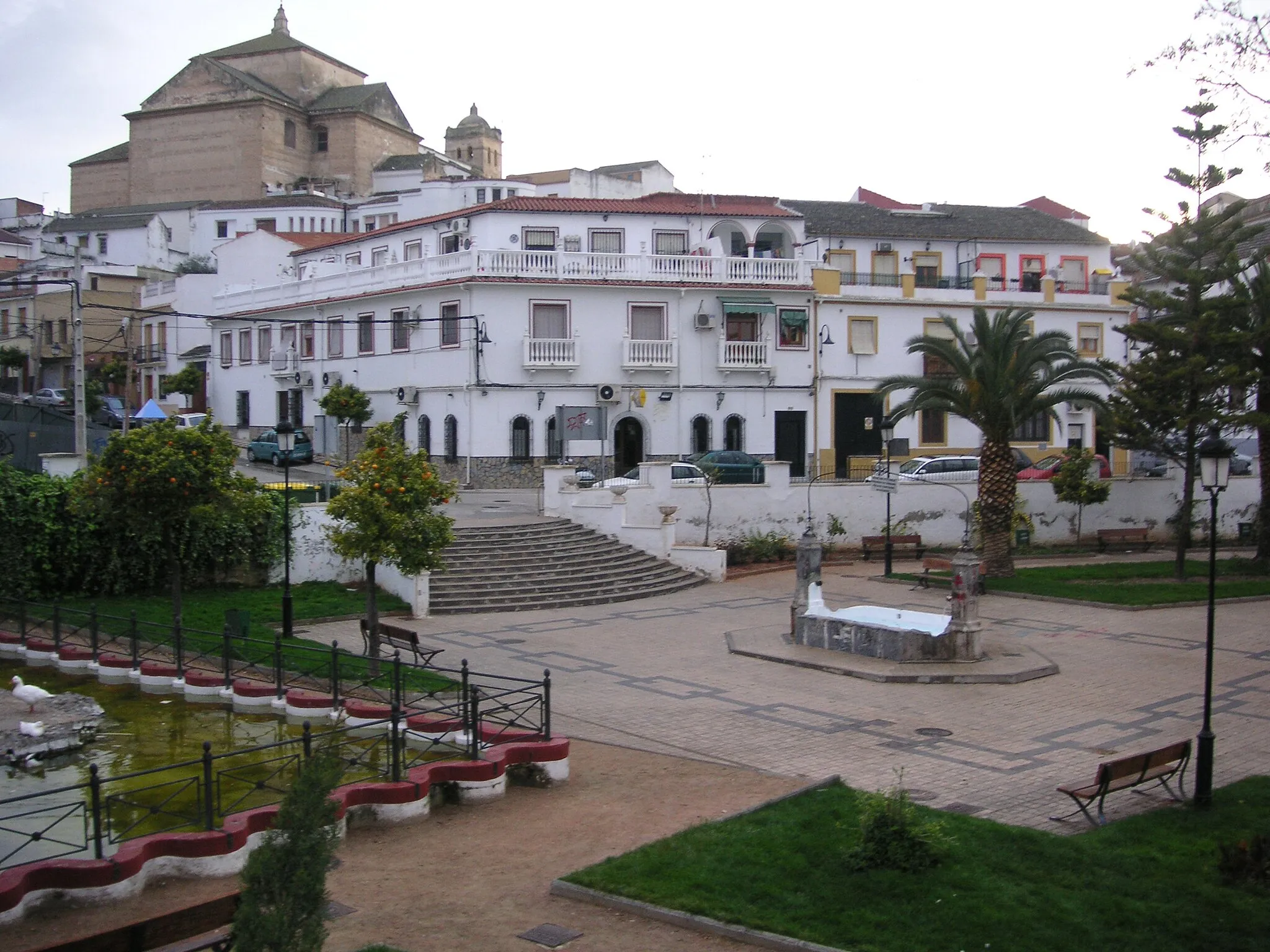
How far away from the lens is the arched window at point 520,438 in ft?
120

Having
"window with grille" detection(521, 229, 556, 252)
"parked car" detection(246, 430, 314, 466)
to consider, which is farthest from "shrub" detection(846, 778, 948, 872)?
"parked car" detection(246, 430, 314, 466)

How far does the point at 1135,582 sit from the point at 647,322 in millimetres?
18142

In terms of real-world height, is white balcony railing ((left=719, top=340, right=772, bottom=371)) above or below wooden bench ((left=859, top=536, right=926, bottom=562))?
above

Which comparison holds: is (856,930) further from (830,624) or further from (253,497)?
(253,497)

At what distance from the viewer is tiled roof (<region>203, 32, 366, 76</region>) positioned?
240 ft

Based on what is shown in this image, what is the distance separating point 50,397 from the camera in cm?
4738

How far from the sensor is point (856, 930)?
746 centimetres

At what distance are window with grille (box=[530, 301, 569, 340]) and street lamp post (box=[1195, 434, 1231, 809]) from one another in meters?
25.8

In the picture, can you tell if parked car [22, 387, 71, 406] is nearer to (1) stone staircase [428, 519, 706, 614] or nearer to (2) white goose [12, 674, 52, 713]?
(1) stone staircase [428, 519, 706, 614]

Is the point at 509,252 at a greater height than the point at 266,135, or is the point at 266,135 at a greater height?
the point at 266,135

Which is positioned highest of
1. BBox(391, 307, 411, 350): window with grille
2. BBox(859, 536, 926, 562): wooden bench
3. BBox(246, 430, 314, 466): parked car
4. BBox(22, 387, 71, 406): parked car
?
BBox(391, 307, 411, 350): window with grille

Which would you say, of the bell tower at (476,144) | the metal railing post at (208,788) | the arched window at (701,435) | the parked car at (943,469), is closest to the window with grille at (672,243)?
the arched window at (701,435)

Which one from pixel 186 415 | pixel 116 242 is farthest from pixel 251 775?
pixel 116 242

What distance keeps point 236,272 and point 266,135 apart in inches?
821
